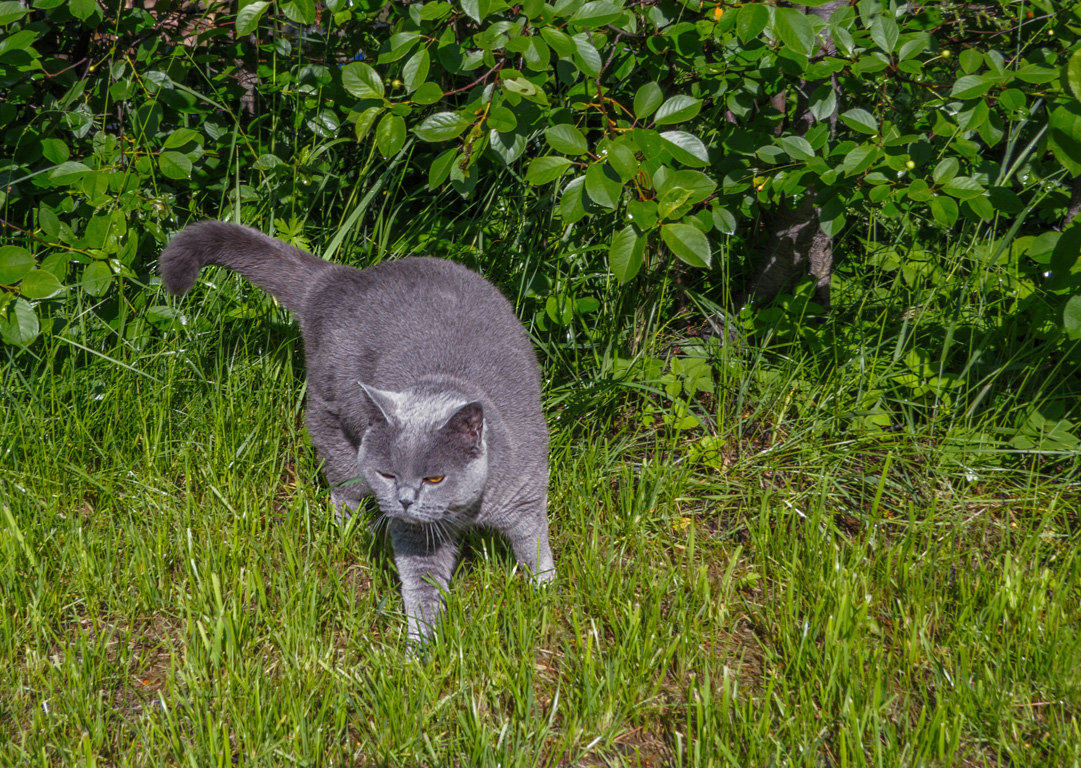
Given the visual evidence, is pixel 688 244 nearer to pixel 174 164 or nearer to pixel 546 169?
pixel 546 169

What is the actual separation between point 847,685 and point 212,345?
7.16 ft

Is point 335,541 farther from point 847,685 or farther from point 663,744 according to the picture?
point 847,685

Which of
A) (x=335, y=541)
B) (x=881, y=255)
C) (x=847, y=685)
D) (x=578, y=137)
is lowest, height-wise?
(x=335, y=541)

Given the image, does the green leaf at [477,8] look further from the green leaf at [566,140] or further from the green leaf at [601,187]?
the green leaf at [601,187]

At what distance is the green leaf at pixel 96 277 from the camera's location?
252 centimetres

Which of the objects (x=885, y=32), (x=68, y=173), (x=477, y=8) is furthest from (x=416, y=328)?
(x=885, y=32)

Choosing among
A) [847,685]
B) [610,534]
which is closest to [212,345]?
[610,534]

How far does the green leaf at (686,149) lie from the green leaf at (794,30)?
11.3 inches

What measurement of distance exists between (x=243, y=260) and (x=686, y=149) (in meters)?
1.42

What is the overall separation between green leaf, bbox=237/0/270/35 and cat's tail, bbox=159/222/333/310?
0.65 meters

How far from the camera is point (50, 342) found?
2670mm

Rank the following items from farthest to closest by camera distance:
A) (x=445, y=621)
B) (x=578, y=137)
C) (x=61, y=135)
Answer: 1. (x=61, y=135)
2. (x=445, y=621)
3. (x=578, y=137)

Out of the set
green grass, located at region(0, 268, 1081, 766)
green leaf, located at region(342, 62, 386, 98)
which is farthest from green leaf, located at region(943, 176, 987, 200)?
green leaf, located at region(342, 62, 386, 98)

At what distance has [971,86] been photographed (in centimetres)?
196
